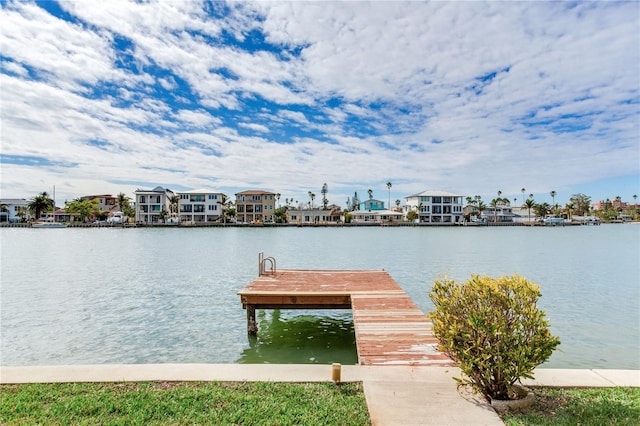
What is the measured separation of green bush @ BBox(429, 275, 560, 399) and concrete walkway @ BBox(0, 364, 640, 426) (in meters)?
0.43

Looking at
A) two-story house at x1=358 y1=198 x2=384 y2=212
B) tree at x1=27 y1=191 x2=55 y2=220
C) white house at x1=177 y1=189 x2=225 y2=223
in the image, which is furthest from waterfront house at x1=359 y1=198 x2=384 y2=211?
tree at x1=27 y1=191 x2=55 y2=220

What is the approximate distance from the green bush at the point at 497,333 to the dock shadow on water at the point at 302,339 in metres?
5.17

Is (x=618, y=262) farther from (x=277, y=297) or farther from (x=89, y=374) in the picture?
(x=89, y=374)

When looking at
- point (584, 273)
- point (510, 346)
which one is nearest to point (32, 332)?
point (510, 346)

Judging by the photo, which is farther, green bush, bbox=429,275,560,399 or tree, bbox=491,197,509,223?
tree, bbox=491,197,509,223

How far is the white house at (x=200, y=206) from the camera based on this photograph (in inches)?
4023

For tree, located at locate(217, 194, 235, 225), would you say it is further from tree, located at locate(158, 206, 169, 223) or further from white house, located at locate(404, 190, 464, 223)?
white house, located at locate(404, 190, 464, 223)

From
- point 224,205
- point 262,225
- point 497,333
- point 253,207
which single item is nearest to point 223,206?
point 224,205

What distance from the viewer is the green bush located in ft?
15.1

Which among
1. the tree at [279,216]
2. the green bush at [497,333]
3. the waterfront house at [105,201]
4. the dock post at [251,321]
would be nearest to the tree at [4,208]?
the waterfront house at [105,201]

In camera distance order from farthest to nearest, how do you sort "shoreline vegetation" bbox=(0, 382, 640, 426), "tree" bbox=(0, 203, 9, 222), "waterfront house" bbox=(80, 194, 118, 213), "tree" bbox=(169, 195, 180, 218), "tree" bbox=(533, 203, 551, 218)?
"tree" bbox=(533, 203, 551, 218) < "waterfront house" bbox=(80, 194, 118, 213) < "tree" bbox=(0, 203, 9, 222) < "tree" bbox=(169, 195, 180, 218) < "shoreline vegetation" bbox=(0, 382, 640, 426)

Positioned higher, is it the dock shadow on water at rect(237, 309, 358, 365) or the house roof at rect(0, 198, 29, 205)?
the house roof at rect(0, 198, 29, 205)

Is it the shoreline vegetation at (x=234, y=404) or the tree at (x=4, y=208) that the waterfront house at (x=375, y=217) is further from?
the tree at (x=4, y=208)

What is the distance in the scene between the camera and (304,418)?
459 cm
